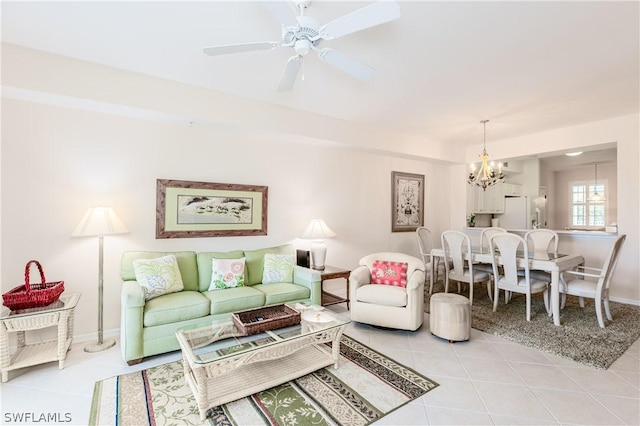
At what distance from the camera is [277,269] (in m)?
3.68

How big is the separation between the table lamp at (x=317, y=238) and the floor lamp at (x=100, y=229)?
2.12 m

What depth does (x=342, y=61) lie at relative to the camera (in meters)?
2.11

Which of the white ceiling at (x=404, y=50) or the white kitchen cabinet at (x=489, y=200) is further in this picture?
the white kitchen cabinet at (x=489, y=200)

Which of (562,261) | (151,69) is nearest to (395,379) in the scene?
(562,261)

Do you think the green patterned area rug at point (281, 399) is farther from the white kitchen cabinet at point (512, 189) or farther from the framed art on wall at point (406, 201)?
the white kitchen cabinet at point (512, 189)

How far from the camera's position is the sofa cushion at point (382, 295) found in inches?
→ 126

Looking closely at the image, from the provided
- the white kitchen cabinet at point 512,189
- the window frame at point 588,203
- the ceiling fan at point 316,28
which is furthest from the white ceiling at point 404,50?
the window frame at point 588,203

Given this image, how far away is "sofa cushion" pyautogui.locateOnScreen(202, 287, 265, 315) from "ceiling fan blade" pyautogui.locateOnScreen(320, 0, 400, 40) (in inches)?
94.3

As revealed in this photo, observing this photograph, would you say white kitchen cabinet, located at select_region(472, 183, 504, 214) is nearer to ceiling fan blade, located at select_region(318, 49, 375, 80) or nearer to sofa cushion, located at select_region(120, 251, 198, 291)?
ceiling fan blade, located at select_region(318, 49, 375, 80)

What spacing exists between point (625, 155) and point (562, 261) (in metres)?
2.07

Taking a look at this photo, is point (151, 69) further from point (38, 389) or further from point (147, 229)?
point (38, 389)

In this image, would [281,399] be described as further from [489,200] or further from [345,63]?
[489,200]

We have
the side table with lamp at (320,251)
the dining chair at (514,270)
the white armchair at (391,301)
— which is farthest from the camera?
the side table with lamp at (320,251)

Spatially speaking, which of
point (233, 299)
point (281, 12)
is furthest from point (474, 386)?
point (281, 12)
